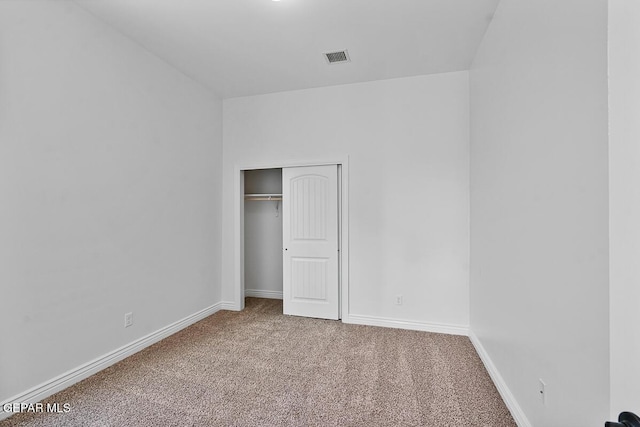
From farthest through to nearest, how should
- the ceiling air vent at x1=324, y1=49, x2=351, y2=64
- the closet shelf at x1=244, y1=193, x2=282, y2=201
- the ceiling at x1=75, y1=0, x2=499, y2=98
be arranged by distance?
the closet shelf at x1=244, y1=193, x2=282, y2=201, the ceiling air vent at x1=324, y1=49, x2=351, y2=64, the ceiling at x1=75, y1=0, x2=499, y2=98

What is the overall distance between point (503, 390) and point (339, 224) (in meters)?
2.22

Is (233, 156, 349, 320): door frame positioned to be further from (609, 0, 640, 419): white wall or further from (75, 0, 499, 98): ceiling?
(609, 0, 640, 419): white wall

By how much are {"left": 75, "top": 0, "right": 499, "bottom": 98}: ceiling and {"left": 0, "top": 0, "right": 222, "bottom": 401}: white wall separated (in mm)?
353

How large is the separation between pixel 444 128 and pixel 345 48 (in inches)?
53.2

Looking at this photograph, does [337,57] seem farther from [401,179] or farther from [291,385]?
[291,385]

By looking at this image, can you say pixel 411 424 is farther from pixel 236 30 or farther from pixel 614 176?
pixel 236 30

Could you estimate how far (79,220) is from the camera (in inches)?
91.1

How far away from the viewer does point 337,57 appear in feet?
10.0

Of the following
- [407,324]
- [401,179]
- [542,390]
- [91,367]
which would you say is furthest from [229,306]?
[542,390]

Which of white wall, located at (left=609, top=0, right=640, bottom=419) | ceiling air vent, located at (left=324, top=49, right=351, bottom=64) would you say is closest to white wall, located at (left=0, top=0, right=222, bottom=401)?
ceiling air vent, located at (left=324, top=49, right=351, bottom=64)

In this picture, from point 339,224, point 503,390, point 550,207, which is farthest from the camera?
point 339,224

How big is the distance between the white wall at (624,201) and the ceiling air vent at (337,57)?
2330mm

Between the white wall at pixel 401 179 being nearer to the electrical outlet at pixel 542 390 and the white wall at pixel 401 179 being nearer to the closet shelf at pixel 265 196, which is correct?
the closet shelf at pixel 265 196

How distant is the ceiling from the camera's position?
231 cm
